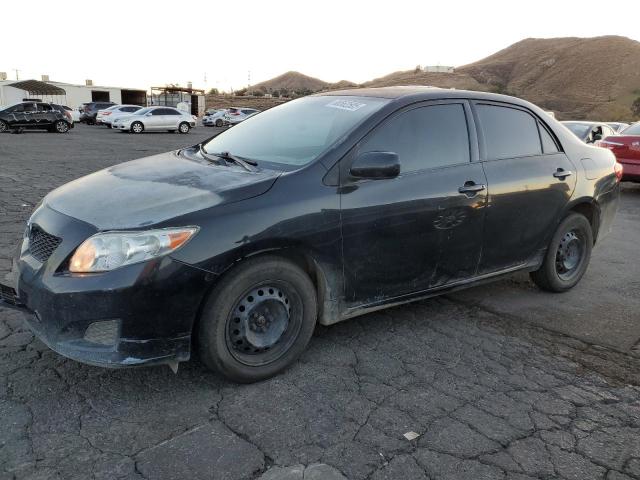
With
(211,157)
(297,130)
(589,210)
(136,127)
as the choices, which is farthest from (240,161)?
(136,127)

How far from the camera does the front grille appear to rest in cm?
291

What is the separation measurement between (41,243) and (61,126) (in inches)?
1023

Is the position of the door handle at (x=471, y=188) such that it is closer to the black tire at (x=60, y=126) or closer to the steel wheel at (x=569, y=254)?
the steel wheel at (x=569, y=254)

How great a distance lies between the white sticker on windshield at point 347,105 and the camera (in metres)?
3.76

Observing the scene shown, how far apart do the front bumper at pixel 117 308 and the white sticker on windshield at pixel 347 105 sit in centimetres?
167

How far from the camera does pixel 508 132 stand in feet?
14.1

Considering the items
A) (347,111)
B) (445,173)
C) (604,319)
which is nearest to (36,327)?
(347,111)

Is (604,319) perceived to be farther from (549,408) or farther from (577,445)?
(577,445)

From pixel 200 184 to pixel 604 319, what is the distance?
333 cm

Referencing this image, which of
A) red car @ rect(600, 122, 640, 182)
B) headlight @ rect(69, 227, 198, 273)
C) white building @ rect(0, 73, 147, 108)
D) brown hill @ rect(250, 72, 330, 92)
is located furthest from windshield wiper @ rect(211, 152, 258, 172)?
brown hill @ rect(250, 72, 330, 92)

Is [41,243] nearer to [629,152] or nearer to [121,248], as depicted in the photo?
[121,248]

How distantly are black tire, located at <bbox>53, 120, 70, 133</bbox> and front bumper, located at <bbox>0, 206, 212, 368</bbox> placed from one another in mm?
26072

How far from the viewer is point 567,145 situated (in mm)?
4715

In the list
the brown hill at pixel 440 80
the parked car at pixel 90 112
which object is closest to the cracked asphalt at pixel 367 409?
the parked car at pixel 90 112
